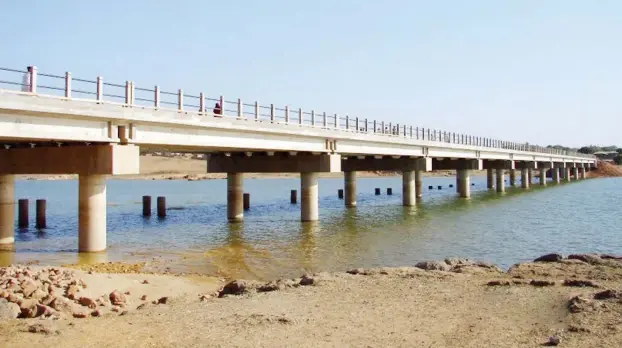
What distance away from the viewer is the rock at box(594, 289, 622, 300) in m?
11.6

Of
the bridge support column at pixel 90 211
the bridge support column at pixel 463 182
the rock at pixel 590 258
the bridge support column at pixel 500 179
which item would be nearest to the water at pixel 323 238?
the bridge support column at pixel 90 211

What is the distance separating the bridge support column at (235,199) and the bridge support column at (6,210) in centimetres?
1412

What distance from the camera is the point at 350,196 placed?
2039 inches

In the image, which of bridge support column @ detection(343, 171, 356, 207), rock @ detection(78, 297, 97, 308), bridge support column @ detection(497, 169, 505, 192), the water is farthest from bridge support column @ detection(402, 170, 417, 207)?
rock @ detection(78, 297, 97, 308)

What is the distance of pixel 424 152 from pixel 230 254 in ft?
107

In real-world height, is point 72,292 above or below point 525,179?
below

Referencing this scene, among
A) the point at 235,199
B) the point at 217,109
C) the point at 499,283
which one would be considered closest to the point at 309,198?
the point at 235,199

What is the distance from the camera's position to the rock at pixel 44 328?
10078 millimetres

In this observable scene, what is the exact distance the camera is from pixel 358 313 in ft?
37.9

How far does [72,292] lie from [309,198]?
81.0 ft

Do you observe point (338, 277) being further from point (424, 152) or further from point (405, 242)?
point (424, 152)

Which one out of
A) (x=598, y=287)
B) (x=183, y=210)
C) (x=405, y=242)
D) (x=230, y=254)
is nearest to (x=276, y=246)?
(x=230, y=254)

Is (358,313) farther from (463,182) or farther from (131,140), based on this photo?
(463,182)

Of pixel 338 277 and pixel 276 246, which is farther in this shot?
pixel 276 246
